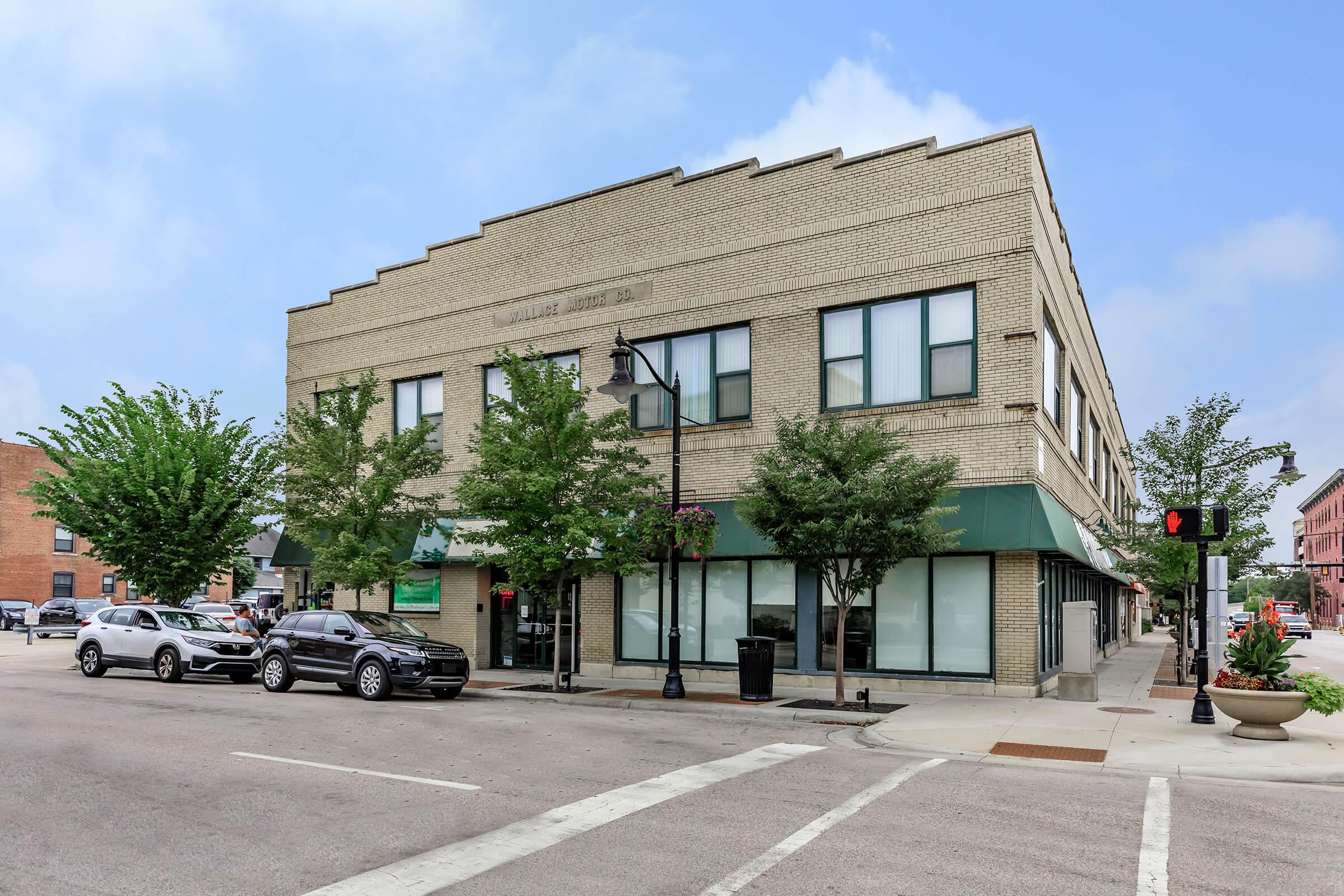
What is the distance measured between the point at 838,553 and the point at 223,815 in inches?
440

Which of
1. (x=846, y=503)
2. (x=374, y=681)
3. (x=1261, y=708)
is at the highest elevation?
(x=846, y=503)

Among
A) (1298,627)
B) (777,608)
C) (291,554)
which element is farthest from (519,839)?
(1298,627)

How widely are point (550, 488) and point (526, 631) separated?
6.86m

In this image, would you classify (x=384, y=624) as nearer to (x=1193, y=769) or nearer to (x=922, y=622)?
(x=922, y=622)

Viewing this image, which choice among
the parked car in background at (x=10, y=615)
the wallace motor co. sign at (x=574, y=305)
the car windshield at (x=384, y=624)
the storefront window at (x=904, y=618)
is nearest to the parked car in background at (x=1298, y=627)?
the storefront window at (x=904, y=618)

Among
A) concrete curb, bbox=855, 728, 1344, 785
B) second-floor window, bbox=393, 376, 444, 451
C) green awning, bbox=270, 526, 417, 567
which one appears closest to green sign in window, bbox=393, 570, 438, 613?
green awning, bbox=270, 526, 417, 567

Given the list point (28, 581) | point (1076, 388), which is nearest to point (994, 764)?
point (1076, 388)

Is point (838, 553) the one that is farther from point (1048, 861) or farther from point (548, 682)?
point (1048, 861)

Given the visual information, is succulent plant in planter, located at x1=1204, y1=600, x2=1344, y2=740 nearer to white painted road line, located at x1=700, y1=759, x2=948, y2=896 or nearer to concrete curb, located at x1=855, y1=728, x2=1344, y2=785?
concrete curb, located at x1=855, y1=728, x2=1344, y2=785

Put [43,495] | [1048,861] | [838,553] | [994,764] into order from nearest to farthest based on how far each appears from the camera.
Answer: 1. [1048,861]
2. [994,764]
3. [838,553]
4. [43,495]

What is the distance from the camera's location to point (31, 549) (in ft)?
180

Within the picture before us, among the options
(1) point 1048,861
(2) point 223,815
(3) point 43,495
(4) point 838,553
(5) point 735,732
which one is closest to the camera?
(1) point 1048,861

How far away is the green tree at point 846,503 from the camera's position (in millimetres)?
15438

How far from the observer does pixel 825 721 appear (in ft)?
48.4
